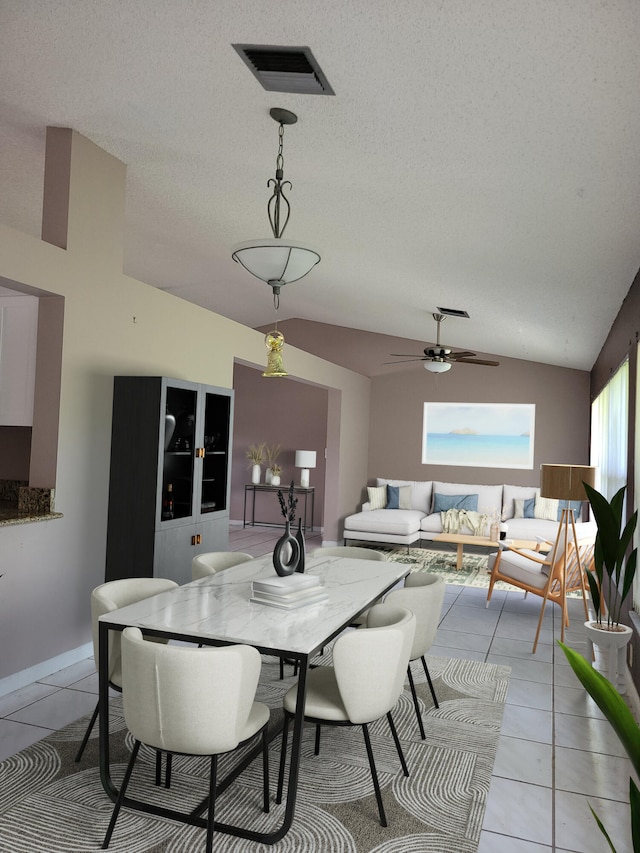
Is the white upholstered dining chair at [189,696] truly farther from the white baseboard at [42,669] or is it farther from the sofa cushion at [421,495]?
the sofa cushion at [421,495]

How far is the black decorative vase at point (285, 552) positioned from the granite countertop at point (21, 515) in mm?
1517

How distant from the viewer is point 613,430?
589 cm

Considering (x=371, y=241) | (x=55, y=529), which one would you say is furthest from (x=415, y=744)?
(x=371, y=241)

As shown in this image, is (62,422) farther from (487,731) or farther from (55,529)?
(487,731)

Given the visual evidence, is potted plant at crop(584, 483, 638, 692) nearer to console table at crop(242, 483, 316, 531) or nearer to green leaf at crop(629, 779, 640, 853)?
green leaf at crop(629, 779, 640, 853)

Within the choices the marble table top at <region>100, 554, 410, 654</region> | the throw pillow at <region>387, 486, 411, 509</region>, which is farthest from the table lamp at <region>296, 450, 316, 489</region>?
the marble table top at <region>100, 554, 410, 654</region>

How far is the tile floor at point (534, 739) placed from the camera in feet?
Result: 8.02

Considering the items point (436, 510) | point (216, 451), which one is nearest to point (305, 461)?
point (436, 510)

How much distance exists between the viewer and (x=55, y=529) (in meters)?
3.96

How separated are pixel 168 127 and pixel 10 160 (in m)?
1.49

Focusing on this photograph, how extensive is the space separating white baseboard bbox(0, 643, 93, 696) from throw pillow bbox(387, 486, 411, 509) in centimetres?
609

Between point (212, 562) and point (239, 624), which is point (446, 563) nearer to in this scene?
point (212, 562)

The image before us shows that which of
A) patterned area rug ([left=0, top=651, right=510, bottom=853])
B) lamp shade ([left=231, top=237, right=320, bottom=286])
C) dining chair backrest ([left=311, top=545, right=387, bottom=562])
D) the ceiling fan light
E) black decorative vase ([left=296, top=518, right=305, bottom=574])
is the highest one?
the ceiling fan light

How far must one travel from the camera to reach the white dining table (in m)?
2.28
